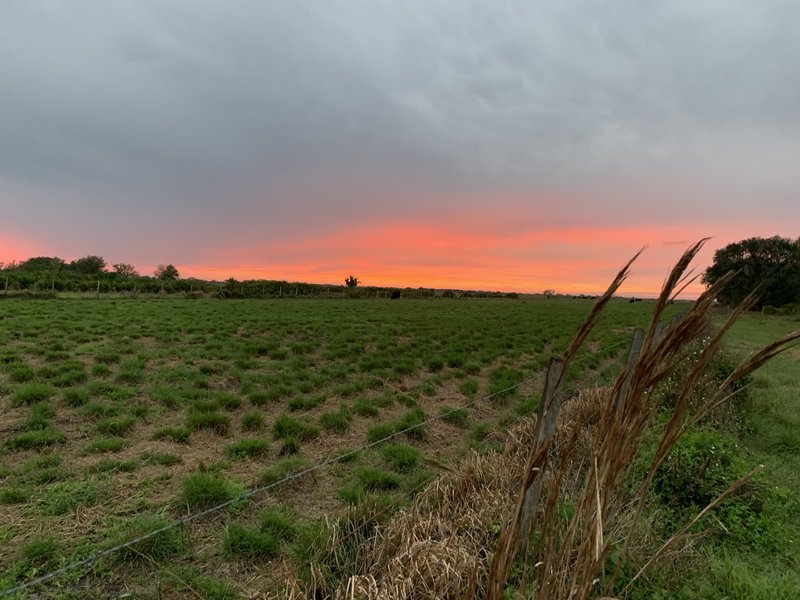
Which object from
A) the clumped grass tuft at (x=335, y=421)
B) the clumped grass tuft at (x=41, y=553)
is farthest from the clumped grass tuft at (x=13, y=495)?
the clumped grass tuft at (x=335, y=421)

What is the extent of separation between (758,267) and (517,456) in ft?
242

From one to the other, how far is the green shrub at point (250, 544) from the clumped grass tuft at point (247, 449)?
1913mm

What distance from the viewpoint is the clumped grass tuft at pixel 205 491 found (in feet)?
14.4

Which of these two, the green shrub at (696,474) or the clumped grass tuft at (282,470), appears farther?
the clumped grass tuft at (282,470)

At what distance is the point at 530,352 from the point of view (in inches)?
600

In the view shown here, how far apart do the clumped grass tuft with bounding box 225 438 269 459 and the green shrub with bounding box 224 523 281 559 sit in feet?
6.28

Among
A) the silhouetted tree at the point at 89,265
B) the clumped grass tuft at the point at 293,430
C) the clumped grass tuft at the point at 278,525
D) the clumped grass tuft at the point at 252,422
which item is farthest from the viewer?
the silhouetted tree at the point at 89,265

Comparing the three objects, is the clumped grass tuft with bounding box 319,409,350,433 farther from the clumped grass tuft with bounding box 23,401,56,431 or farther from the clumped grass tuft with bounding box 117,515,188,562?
the clumped grass tuft with bounding box 23,401,56,431

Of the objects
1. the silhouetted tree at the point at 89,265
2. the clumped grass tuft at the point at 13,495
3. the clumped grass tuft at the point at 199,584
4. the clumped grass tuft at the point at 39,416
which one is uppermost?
the silhouetted tree at the point at 89,265

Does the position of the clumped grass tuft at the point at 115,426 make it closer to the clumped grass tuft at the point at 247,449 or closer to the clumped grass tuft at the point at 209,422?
the clumped grass tuft at the point at 209,422

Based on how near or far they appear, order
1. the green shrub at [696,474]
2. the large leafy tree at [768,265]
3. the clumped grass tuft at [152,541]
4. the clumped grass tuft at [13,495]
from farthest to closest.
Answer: the large leafy tree at [768,265], the green shrub at [696,474], the clumped grass tuft at [13,495], the clumped grass tuft at [152,541]

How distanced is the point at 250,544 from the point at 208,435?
3.01 meters

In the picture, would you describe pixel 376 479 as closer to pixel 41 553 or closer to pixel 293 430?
pixel 293 430

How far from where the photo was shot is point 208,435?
6.29m
